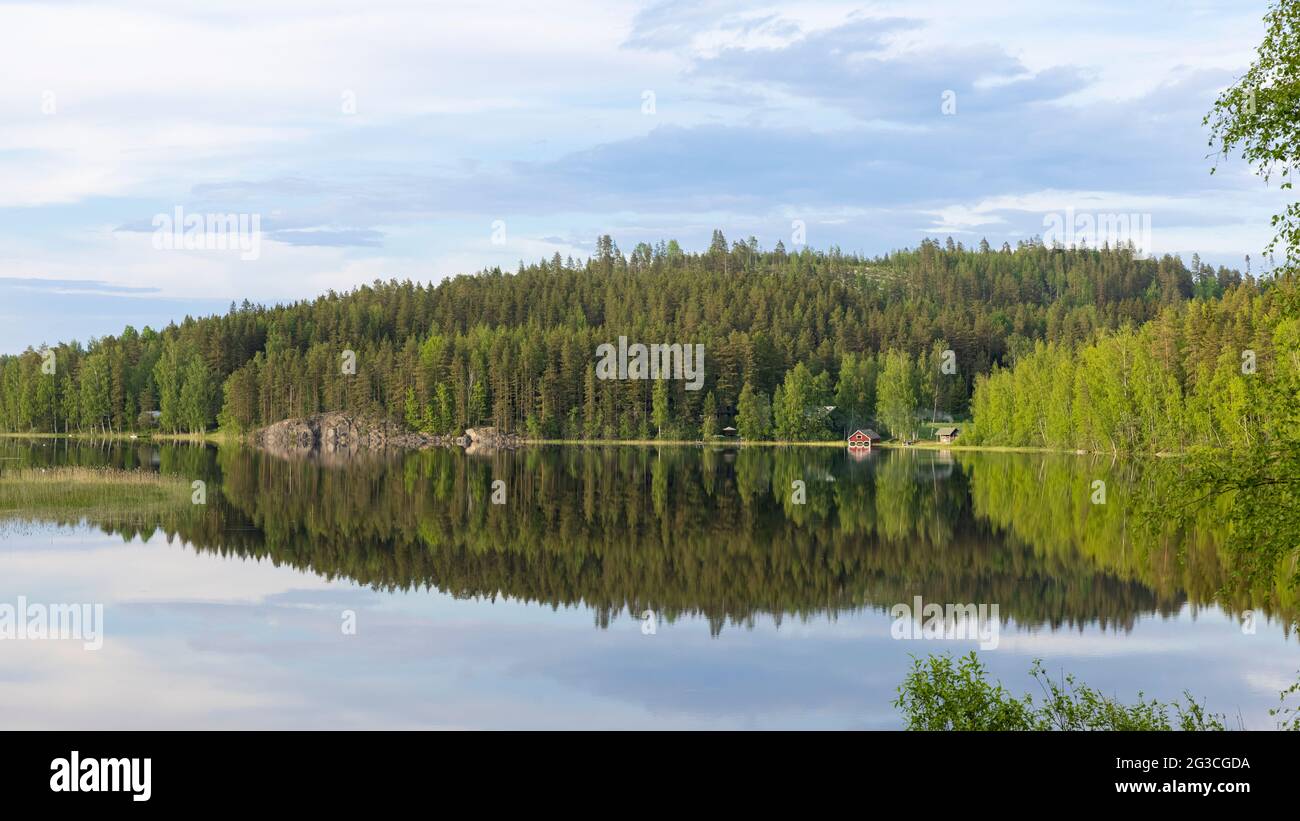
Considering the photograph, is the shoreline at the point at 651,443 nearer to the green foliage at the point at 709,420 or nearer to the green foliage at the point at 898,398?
the green foliage at the point at 709,420

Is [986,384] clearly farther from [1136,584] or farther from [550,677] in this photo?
[550,677]

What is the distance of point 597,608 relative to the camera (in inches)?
1300

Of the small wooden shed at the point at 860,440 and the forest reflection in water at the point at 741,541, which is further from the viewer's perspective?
the small wooden shed at the point at 860,440

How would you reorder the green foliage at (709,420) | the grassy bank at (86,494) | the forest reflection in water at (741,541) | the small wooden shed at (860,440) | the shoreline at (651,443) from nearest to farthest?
1. the forest reflection in water at (741,541)
2. the grassy bank at (86,494)
3. the shoreline at (651,443)
4. the small wooden shed at (860,440)
5. the green foliage at (709,420)

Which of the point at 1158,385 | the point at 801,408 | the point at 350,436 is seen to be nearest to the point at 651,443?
the point at 801,408

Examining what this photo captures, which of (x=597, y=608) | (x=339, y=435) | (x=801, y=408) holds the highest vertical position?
(x=801, y=408)

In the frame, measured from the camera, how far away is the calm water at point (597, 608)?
914 inches

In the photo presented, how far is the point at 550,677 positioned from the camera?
2508 centimetres

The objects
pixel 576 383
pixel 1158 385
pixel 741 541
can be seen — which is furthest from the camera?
pixel 576 383

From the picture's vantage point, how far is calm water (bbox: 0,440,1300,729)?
2320 cm

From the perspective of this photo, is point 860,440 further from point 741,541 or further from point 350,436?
point 741,541

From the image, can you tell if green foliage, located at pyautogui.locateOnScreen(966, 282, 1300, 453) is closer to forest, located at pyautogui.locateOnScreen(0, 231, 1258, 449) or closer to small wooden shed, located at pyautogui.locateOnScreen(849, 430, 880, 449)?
forest, located at pyautogui.locateOnScreen(0, 231, 1258, 449)

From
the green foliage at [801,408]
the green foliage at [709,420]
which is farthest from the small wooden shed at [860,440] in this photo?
the green foliage at [709,420]

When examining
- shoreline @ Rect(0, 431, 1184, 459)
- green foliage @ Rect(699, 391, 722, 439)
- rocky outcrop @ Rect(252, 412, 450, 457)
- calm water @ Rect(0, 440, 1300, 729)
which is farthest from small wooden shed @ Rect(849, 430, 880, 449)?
calm water @ Rect(0, 440, 1300, 729)
